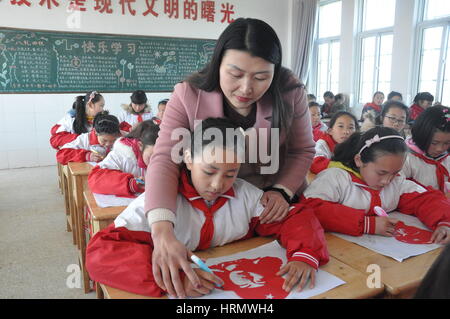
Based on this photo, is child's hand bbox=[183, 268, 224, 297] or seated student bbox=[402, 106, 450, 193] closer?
child's hand bbox=[183, 268, 224, 297]

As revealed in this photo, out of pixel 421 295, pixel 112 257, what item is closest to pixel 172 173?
pixel 112 257

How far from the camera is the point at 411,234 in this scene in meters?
1.20

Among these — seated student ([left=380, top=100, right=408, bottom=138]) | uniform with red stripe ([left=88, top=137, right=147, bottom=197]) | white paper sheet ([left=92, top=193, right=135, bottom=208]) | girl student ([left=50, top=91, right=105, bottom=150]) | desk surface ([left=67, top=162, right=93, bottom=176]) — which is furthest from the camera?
girl student ([left=50, top=91, right=105, bottom=150])

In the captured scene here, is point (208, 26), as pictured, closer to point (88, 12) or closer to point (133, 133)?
point (88, 12)

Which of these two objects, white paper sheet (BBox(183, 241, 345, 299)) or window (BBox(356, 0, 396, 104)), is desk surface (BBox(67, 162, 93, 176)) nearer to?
white paper sheet (BBox(183, 241, 345, 299))

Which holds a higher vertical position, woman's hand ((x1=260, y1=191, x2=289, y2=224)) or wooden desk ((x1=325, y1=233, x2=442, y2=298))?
woman's hand ((x1=260, y1=191, x2=289, y2=224))

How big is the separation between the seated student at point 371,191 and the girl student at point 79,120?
243cm

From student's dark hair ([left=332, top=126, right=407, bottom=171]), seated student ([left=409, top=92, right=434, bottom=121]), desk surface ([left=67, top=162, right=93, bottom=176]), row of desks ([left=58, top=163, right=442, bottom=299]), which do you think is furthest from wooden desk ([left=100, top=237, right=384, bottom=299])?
seated student ([left=409, top=92, right=434, bottom=121])

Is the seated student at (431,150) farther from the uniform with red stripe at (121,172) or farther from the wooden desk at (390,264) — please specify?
the uniform with red stripe at (121,172)

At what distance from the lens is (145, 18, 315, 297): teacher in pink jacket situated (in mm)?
827

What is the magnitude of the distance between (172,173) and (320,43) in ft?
21.9

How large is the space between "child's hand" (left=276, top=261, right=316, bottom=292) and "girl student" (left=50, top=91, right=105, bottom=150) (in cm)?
271

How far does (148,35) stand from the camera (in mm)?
5660

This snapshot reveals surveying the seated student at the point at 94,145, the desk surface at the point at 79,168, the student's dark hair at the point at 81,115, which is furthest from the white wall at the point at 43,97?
the desk surface at the point at 79,168
